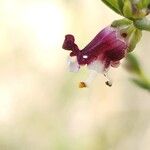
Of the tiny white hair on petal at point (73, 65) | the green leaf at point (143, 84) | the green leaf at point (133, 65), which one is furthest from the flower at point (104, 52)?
the green leaf at point (133, 65)

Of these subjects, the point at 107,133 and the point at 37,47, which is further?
the point at 37,47

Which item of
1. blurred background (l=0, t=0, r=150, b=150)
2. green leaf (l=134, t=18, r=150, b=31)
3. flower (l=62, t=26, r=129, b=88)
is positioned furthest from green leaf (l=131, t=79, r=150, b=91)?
blurred background (l=0, t=0, r=150, b=150)

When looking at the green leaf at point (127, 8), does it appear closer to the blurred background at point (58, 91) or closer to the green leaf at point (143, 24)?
the green leaf at point (143, 24)

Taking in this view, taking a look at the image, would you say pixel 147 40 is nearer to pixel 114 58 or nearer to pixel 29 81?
pixel 29 81

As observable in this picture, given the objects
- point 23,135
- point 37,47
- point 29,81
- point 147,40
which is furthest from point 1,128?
point 147,40

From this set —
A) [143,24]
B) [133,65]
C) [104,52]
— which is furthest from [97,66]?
Result: [133,65]

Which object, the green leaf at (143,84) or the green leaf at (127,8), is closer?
the green leaf at (127,8)
